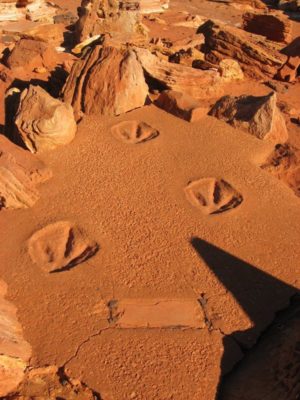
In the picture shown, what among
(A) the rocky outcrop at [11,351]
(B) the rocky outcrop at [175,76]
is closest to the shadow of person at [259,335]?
(A) the rocky outcrop at [11,351]

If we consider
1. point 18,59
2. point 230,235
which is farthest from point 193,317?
point 18,59

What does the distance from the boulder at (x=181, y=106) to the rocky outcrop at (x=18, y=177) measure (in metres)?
2.17

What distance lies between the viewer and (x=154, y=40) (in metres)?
10.8

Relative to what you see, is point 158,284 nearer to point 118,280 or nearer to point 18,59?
point 118,280

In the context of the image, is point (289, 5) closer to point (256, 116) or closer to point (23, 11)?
point (23, 11)

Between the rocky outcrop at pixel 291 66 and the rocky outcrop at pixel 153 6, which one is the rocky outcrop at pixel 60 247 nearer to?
the rocky outcrop at pixel 291 66

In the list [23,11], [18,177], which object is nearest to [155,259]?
[18,177]

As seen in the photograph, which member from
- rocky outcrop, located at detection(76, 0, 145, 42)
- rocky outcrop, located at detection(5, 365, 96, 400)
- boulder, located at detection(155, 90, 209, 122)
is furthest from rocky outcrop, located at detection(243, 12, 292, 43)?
rocky outcrop, located at detection(5, 365, 96, 400)

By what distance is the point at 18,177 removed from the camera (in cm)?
504

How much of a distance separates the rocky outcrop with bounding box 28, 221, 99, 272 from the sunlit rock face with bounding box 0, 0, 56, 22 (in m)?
9.15

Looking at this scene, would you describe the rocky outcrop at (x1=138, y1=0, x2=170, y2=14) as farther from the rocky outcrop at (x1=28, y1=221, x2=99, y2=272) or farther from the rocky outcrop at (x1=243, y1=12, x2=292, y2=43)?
the rocky outcrop at (x1=28, y1=221, x2=99, y2=272)

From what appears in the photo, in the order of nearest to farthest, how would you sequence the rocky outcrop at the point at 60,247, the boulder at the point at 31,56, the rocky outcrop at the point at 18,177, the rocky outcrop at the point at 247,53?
1. the rocky outcrop at the point at 60,247
2. the rocky outcrop at the point at 18,177
3. the boulder at the point at 31,56
4. the rocky outcrop at the point at 247,53

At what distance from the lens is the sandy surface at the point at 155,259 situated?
3.69 meters

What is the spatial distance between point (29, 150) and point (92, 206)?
1.32 m
